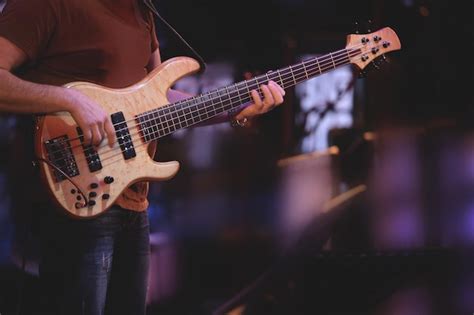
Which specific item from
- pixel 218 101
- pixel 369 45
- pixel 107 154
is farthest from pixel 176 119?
pixel 369 45

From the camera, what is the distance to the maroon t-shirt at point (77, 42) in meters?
1.64

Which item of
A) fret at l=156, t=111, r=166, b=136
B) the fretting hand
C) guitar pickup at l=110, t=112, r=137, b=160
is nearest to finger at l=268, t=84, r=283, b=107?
the fretting hand

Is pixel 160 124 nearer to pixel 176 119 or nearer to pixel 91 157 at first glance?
pixel 176 119

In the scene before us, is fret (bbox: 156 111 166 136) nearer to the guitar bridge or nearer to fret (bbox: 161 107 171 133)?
fret (bbox: 161 107 171 133)

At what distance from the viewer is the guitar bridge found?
5.42 feet

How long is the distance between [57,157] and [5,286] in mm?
2054

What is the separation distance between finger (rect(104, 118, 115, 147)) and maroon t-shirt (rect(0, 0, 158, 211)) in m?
0.16

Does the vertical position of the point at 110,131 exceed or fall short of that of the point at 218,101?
it falls short

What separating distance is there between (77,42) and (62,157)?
0.36 metres

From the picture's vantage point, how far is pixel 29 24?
1.63m

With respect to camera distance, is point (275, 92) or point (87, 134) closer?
point (87, 134)

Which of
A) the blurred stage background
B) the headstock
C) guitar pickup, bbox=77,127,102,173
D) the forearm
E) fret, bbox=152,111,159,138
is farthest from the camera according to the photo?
the blurred stage background

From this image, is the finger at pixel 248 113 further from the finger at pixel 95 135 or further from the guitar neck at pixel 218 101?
the finger at pixel 95 135

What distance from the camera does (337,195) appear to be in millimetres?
3760
